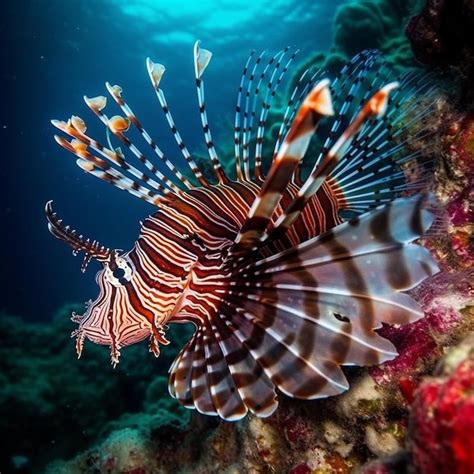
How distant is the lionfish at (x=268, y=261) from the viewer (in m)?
1.99

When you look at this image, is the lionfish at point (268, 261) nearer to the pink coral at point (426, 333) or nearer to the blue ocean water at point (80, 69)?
the pink coral at point (426, 333)

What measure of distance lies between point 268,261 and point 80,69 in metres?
37.3

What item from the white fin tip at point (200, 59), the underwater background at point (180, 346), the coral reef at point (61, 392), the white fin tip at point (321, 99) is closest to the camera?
the white fin tip at point (321, 99)

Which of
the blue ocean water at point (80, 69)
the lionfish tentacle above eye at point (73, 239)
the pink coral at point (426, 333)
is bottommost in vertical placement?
the pink coral at point (426, 333)

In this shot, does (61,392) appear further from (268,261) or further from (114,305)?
(268,261)

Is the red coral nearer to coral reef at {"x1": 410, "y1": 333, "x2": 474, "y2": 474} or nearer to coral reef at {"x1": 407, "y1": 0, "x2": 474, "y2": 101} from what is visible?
coral reef at {"x1": 410, "y1": 333, "x2": 474, "y2": 474}

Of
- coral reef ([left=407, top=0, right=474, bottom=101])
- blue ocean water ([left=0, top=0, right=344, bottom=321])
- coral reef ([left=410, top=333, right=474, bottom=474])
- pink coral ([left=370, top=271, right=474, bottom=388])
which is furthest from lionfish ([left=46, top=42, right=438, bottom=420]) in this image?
blue ocean water ([left=0, top=0, right=344, bottom=321])

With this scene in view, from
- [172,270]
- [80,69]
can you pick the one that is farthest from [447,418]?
[80,69]

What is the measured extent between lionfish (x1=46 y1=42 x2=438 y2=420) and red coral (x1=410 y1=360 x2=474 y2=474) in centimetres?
84

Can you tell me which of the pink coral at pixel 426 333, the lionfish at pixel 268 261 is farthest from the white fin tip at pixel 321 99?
the pink coral at pixel 426 333

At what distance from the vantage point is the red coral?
1191 millimetres

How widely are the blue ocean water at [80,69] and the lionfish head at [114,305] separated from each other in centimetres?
1866

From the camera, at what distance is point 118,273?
2.98m

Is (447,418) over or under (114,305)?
under
